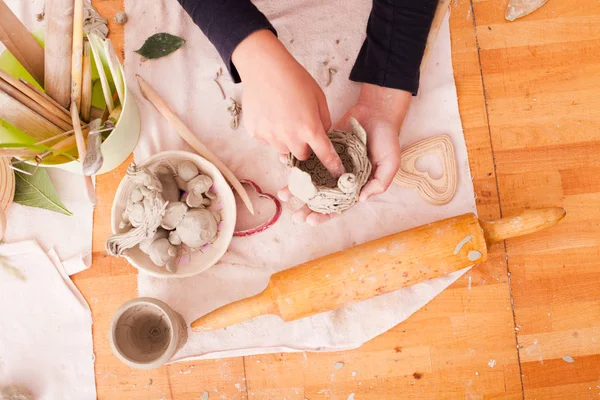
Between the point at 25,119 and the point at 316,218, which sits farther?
the point at 316,218

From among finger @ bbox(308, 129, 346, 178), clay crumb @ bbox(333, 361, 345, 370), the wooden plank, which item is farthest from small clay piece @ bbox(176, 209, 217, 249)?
the wooden plank

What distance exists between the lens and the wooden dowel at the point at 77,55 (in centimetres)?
62

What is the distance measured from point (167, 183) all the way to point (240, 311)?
249mm

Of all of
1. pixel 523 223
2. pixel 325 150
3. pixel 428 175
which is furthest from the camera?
pixel 428 175

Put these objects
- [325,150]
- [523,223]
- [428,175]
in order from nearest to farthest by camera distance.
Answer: [325,150]
[523,223]
[428,175]

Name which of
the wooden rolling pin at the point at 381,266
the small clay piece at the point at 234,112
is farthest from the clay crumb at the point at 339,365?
the small clay piece at the point at 234,112

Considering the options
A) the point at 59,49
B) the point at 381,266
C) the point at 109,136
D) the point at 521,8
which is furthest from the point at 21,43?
the point at 521,8

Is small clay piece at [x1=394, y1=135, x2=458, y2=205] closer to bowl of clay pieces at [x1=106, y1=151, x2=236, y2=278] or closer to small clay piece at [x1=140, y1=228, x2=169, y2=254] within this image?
bowl of clay pieces at [x1=106, y1=151, x2=236, y2=278]

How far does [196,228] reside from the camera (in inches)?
28.1

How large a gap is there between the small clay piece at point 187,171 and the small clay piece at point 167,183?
0.02 meters

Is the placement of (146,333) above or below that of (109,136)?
below

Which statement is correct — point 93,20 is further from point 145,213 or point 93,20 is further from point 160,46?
point 145,213

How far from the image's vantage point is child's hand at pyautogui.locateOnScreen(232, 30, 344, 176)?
611 mm

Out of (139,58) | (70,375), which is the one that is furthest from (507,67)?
(70,375)
